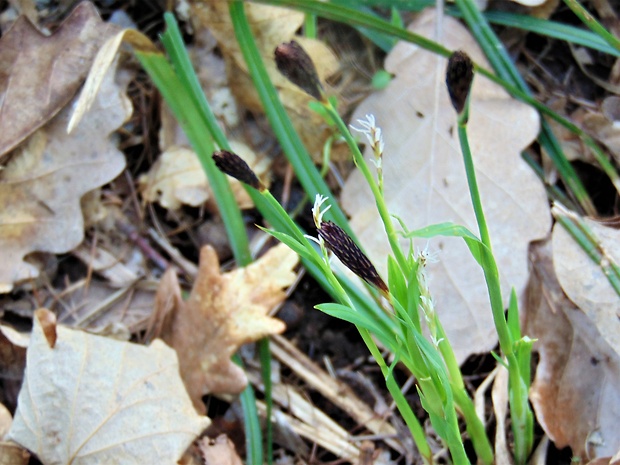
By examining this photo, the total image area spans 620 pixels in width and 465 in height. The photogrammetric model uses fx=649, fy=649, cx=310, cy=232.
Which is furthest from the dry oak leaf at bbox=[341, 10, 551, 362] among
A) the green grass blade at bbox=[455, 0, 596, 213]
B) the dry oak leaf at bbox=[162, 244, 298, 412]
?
the dry oak leaf at bbox=[162, 244, 298, 412]

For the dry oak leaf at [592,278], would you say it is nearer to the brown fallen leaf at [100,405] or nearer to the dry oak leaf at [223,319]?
the dry oak leaf at [223,319]

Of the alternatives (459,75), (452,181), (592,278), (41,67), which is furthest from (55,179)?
(592,278)

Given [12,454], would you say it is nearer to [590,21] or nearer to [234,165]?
[234,165]

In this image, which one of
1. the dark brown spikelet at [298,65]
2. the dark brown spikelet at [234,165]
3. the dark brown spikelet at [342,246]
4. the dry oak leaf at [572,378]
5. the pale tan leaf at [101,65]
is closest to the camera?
the dark brown spikelet at [342,246]

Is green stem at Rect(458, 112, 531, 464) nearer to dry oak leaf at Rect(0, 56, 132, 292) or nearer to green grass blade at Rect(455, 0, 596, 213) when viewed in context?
green grass blade at Rect(455, 0, 596, 213)

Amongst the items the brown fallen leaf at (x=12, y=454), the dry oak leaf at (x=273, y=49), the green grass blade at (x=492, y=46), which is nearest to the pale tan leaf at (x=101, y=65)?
the dry oak leaf at (x=273, y=49)
